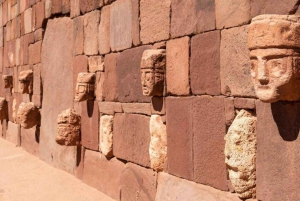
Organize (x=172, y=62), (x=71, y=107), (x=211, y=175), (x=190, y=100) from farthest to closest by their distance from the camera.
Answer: (x=71, y=107)
(x=172, y=62)
(x=190, y=100)
(x=211, y=175)

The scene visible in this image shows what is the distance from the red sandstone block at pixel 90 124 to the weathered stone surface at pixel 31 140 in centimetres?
226

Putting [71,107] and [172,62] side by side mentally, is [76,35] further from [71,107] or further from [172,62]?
[172,62]

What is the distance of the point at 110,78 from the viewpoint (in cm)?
559

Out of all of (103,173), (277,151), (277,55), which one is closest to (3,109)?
(103,173)

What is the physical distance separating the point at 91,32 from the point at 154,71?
80.5 inches

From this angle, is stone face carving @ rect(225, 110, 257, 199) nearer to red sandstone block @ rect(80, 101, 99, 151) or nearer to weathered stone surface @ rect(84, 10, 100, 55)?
red sandstone block @ rect(80, 101, 99, 151)

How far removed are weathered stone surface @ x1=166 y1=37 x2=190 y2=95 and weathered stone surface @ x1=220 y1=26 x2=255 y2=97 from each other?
0.52 meters

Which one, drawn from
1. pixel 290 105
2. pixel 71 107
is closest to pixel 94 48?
pixel 71 107

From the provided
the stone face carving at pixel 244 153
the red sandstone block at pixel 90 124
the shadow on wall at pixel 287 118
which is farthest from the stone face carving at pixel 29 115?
the shadow on wall at pixel 287 118

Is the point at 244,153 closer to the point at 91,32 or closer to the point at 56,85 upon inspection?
the point at 91,32

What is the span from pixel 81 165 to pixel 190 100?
9.23 ft

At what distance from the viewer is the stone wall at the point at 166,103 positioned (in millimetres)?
3219

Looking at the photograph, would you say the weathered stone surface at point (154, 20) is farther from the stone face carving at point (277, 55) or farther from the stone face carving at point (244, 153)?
the stone face carving at point (277, 55)

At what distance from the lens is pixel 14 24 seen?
10.2 m
